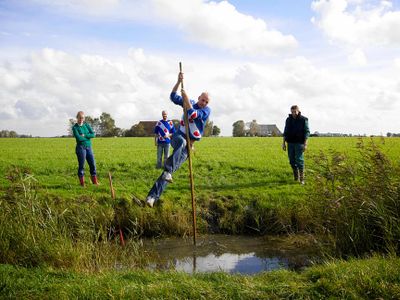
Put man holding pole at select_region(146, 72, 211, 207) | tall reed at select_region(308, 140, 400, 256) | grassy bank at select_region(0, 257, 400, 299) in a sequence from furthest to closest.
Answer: man holding pole at select_region(146, 72, 211, 207) → tall reed at select_region(308, 140, 400, 256) → grassy bank at select_region(0, 257, 400, 299)

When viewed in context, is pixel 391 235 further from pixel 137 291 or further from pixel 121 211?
pixel 121 211

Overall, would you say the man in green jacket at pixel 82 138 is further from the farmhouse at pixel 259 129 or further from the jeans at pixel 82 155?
the farmhouse at pixel 259 129

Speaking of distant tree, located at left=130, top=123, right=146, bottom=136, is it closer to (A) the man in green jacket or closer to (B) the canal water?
(A) the man in green jacket

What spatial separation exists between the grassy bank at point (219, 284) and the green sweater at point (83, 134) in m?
6.75

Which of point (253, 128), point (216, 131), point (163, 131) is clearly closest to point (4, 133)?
point (216, 131)

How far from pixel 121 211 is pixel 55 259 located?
309 cm

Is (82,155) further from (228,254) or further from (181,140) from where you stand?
(228,254)

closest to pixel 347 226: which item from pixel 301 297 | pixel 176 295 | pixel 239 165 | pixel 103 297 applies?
pixel 301 297

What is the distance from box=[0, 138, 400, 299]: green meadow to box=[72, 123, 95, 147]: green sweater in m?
1.44

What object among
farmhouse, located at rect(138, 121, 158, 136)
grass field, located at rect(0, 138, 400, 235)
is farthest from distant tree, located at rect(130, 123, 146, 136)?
grass field, located at rect(0, 138, 400, 235)

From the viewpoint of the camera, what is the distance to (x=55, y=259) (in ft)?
23.2

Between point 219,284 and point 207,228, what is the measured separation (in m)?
4.49

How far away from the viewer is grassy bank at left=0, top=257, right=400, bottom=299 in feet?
17.2

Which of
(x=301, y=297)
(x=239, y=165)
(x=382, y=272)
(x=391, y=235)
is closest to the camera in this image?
(x=301, y=297)
